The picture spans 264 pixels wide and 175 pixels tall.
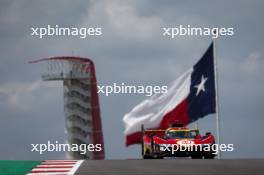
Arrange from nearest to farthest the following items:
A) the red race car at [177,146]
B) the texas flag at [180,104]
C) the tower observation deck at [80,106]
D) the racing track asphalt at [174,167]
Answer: the racing track asphalt at [174,167] → the red race car at [177,146] → the texas flag at [180,104] → the tower observation deck at [80,106]

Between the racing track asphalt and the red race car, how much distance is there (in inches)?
326

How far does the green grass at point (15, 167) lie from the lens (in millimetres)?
20819

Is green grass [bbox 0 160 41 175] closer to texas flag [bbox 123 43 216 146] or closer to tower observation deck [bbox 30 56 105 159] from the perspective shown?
texas flag [bbox 123 43 216 146]

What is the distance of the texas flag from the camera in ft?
121

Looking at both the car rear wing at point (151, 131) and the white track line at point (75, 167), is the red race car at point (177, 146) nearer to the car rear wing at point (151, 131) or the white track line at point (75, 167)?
the car rear wing at point (151, 131)

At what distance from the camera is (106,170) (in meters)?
21.1

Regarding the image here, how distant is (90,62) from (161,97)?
107 meters

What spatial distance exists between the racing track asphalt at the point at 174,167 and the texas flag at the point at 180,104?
12.1 m

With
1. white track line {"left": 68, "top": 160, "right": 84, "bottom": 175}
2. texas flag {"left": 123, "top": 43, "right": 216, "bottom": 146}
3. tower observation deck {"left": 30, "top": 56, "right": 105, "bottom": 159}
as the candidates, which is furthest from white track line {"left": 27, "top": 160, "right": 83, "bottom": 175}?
tower observation deck {"left": 30, "top": 56, "right": 105, "bottom": 159}

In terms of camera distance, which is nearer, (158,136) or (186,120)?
(158,136)

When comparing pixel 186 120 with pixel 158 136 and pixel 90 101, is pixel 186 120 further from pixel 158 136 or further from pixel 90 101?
pixel 90 101

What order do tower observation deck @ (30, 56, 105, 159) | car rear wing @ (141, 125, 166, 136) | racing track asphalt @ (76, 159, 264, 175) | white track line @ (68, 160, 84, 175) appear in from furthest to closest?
tower observation deck @ (30, 56, 105, 159) < car rear wing @ (141, 125, 166, 136) < white track line @ (68, 160, 84, 175) < racing track asphalt @ (76, 159, 264, 175)

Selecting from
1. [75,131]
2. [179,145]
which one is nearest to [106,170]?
[179,145]

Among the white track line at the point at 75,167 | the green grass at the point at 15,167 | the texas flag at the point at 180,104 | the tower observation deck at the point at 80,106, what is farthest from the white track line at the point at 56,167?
the tower observation deck at the point at 80,106
